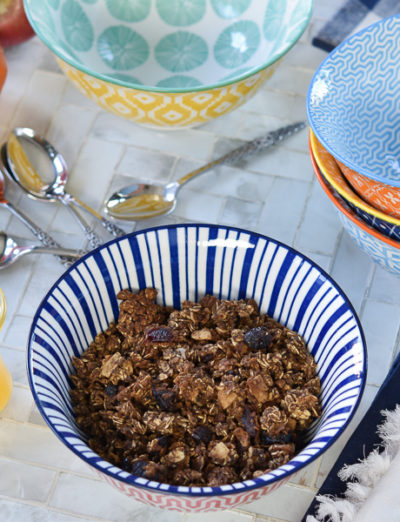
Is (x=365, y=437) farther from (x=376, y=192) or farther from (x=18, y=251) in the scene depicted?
(x=18, y=251)

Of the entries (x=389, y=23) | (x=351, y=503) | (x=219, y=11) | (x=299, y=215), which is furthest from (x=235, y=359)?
(x=219, y=11)

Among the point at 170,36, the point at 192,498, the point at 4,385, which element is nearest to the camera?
the point at 192,498

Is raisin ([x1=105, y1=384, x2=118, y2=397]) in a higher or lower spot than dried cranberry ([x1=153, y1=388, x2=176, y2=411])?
lower

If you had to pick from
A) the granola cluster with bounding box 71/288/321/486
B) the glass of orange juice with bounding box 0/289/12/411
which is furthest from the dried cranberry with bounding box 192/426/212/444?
the glass of orange juice with bounding box 0/289/12/411

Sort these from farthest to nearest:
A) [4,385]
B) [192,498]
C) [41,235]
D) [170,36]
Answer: [170,36] → [41,235] → [4,385] → [192,498]

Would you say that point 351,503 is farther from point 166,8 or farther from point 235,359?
point 166,8

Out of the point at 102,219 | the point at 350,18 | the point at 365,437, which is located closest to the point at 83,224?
the point at 102,219

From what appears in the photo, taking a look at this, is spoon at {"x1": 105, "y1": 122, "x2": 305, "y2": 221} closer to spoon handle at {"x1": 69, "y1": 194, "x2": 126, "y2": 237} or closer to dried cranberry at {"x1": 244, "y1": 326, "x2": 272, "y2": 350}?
spoon handle at {"x1": 69, "y1": 194, "x2": 126, "y2": 237}
